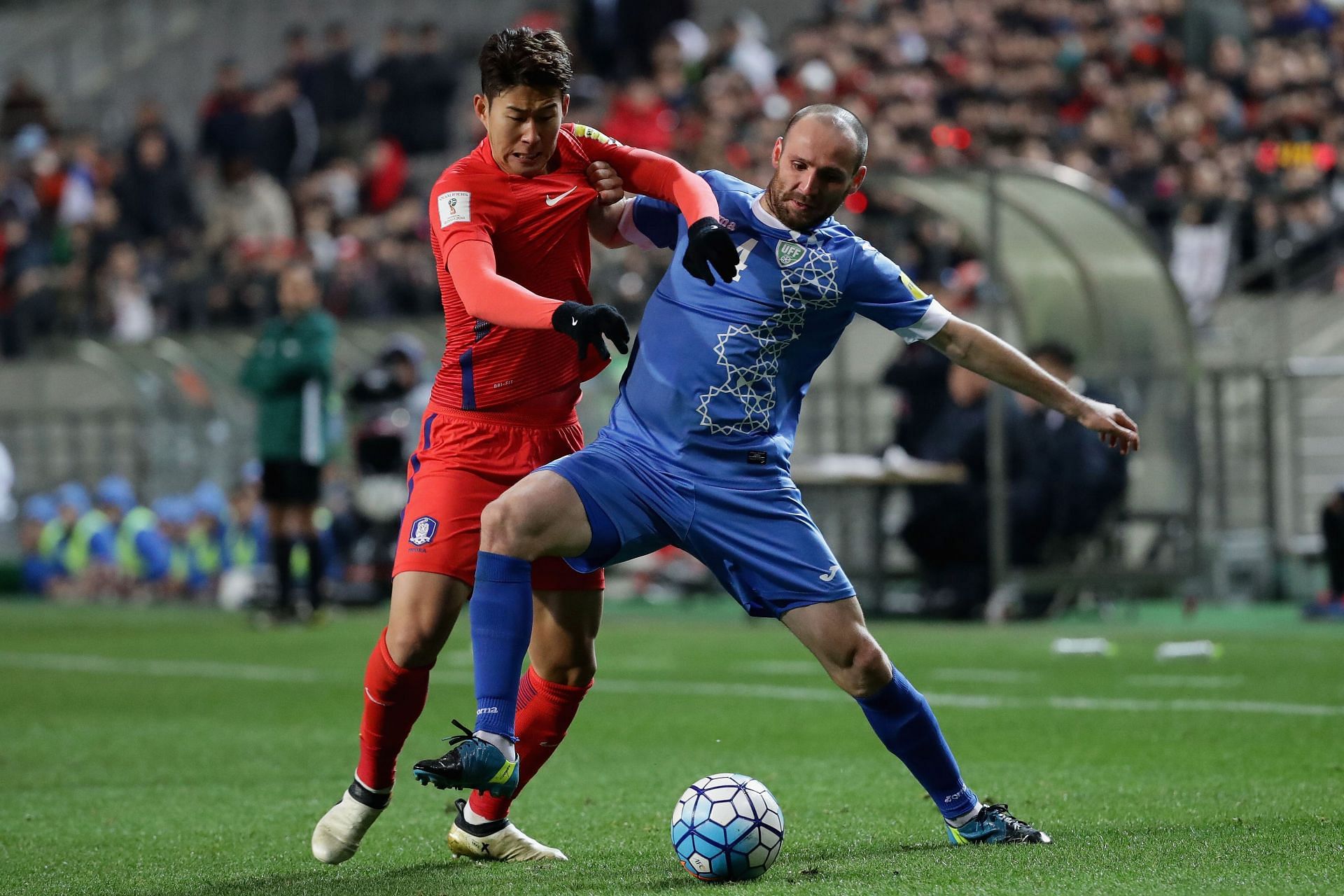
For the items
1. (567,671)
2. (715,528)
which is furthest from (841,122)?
(567,671)

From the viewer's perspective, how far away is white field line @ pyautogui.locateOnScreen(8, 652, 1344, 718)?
8.63m

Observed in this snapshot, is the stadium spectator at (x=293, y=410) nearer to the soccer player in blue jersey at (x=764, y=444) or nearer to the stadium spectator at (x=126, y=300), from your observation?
the stadium spectator at (x=126, y=300)

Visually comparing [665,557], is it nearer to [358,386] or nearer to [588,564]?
[358,386]

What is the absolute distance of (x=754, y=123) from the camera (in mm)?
20547

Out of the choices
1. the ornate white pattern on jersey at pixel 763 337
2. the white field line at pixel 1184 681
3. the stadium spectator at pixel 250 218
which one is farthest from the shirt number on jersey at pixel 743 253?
the stadium spectator at pixel 250 218

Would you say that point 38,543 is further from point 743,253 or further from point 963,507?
point 743,253

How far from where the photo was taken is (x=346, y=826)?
5266mm

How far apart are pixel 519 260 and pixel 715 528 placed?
0.95 meters

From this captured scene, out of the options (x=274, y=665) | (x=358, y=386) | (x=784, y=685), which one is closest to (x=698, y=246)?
(x=784, y=685)

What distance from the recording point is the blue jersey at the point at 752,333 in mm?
5168

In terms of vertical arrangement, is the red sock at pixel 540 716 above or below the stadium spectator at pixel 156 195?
below

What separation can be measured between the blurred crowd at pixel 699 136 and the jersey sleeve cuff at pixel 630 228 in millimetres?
9336

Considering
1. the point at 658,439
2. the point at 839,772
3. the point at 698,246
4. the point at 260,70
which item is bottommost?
the point at 839,772

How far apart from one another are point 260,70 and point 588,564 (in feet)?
81.1
